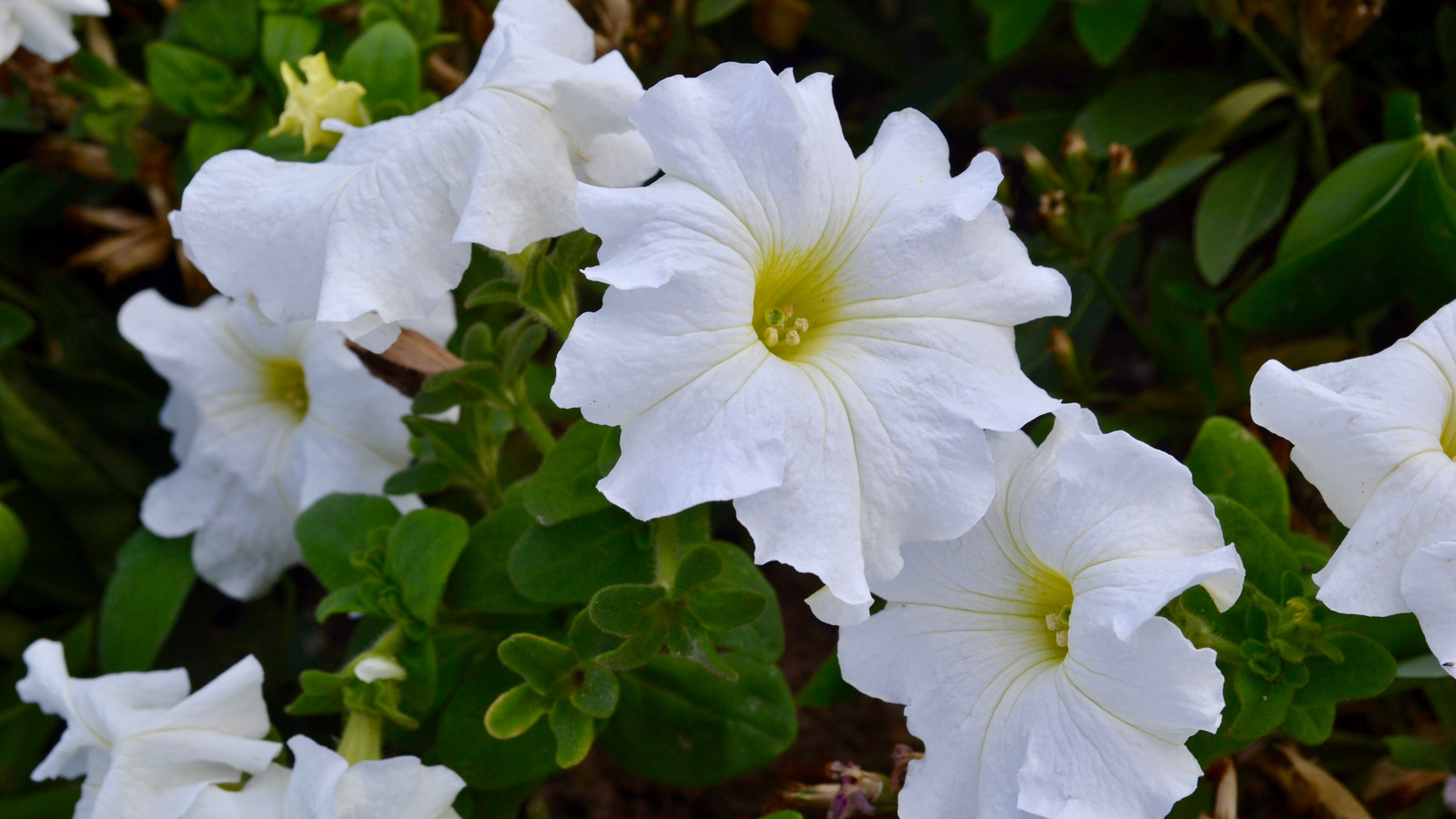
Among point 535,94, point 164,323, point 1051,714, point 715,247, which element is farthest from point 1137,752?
point 164,323

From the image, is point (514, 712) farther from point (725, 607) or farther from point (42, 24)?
point (42, 24)

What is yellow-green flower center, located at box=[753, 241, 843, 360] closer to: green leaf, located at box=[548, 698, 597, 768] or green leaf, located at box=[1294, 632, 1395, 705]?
green leaf, located at box=[548, 698, 597, 768]

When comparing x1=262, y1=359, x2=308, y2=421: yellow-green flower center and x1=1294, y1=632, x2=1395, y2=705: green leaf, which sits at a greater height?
x1=1294, y1=632, x2=1395, y2=705: green leaf

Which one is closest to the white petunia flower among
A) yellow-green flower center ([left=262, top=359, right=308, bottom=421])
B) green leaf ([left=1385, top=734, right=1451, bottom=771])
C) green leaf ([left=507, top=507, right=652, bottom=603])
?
yellow-green flower center ([left=262, top=359, right=308, bottom=421])

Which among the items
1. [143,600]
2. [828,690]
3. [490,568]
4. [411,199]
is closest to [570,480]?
[490,568]

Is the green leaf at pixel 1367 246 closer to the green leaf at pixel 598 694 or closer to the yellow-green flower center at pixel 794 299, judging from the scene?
the yellow-green flower center at pixel 794 299

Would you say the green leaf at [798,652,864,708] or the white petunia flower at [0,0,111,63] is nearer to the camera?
the green leaf at [798,652,864,708]

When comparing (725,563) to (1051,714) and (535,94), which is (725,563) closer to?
(1051,714)
